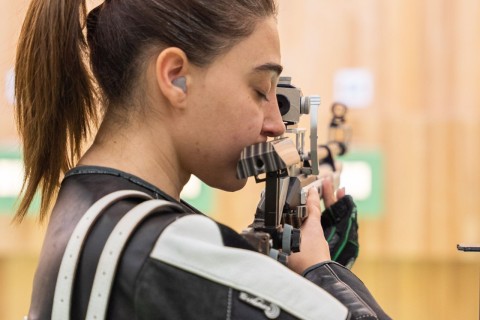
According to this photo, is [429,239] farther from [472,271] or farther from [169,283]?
[169,283]

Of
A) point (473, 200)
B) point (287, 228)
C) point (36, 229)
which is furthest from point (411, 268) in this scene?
point (287, 228)

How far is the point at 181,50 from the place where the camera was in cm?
81

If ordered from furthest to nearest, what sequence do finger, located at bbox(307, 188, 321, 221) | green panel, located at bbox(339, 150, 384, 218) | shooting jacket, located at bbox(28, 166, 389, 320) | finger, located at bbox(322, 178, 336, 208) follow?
green panel, located at bbox(339, 150, 384, 218), finger, located at bbox(322, 178, 336, 208), finger, located at bbox(307, 188, 321, 221), shooting jacket, located at bbox(28, 166, 389, 320)

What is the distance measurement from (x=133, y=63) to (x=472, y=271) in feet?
8.06

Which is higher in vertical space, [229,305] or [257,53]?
[257,53]

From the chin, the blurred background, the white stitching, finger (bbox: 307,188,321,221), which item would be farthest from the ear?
the blurred background

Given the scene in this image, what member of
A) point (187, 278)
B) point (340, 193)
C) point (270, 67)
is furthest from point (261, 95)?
point (340, 193)

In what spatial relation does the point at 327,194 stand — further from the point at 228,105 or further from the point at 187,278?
the point at 187,278

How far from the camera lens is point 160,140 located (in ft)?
2.78

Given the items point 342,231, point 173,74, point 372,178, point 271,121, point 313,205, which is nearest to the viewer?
point 173,74

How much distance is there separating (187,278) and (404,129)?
2440 millimetres

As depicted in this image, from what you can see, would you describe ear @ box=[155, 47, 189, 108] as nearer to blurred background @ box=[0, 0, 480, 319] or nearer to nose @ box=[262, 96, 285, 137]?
nose @ box=[262, 96, 285, 137]

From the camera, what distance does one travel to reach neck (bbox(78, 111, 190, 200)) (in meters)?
0.83

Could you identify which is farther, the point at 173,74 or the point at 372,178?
the point at 372,178
